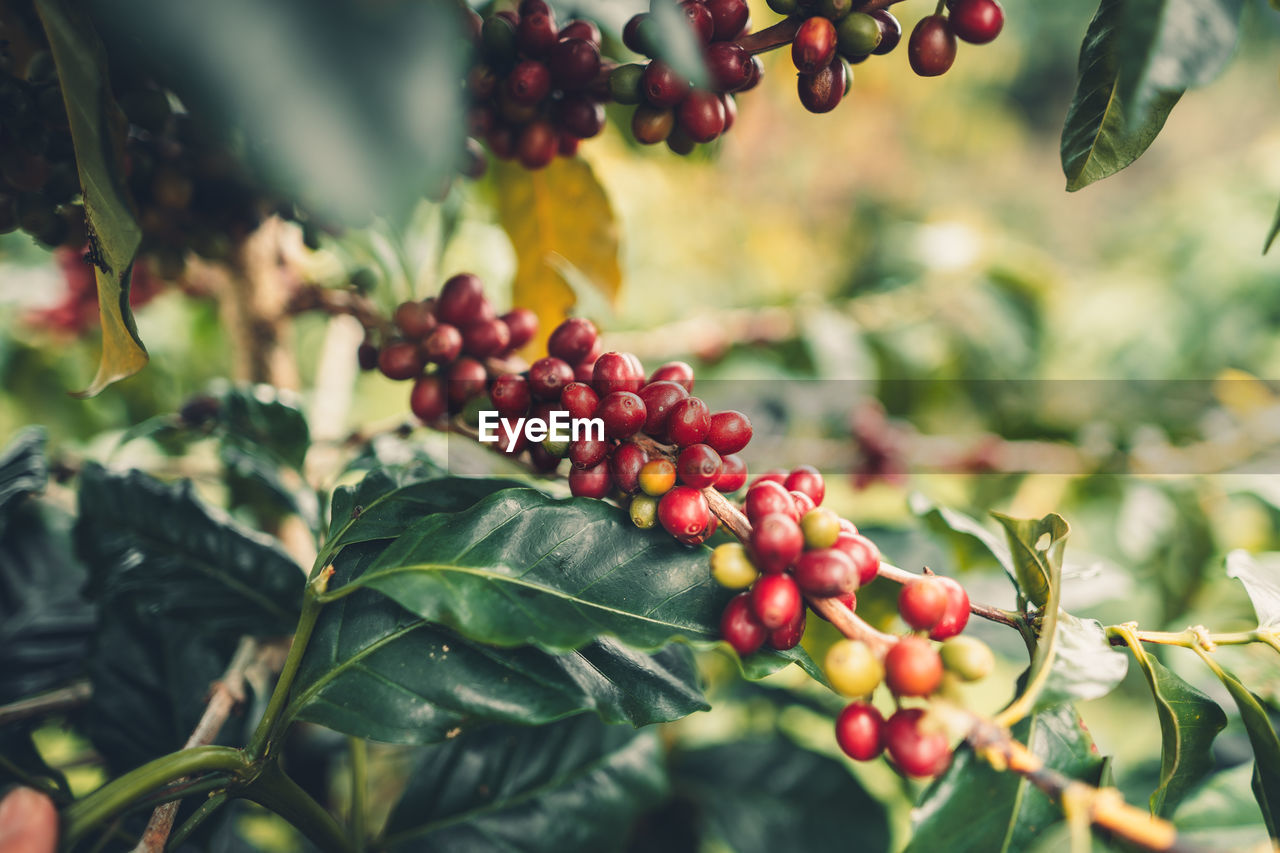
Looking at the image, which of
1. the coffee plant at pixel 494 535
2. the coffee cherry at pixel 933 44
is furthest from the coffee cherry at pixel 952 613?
the coffee cherry at pixel 933 44

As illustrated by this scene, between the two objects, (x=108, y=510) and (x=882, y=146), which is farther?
(x=882, y=146)

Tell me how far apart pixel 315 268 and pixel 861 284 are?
1.29m

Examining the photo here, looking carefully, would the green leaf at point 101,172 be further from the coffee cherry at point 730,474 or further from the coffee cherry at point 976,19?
the coffee cherry at point 976,19

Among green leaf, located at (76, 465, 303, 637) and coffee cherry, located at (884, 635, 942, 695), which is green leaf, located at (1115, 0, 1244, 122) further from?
green leaf, located at (76, 465, 303, 637)

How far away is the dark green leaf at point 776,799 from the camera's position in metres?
0.94

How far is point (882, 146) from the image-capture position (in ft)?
18.2

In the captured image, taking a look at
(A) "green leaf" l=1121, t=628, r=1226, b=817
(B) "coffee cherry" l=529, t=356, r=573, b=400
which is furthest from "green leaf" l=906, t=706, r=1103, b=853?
(B) "coffee cherry" l=529, t=356, r=573, b=400

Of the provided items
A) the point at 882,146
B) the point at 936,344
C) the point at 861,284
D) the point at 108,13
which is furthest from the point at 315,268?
the point at 882,146

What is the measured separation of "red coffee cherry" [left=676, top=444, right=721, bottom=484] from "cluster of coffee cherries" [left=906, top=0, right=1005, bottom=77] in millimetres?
372

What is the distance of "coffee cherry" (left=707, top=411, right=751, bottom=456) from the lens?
21.1 inches

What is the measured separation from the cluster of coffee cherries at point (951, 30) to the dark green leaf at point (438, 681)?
1.84 feet

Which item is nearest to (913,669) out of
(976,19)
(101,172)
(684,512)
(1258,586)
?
(684,512)

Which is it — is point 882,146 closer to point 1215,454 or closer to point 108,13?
point 1215,454

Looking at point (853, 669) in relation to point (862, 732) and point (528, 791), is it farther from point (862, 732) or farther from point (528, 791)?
point (528, 791)
